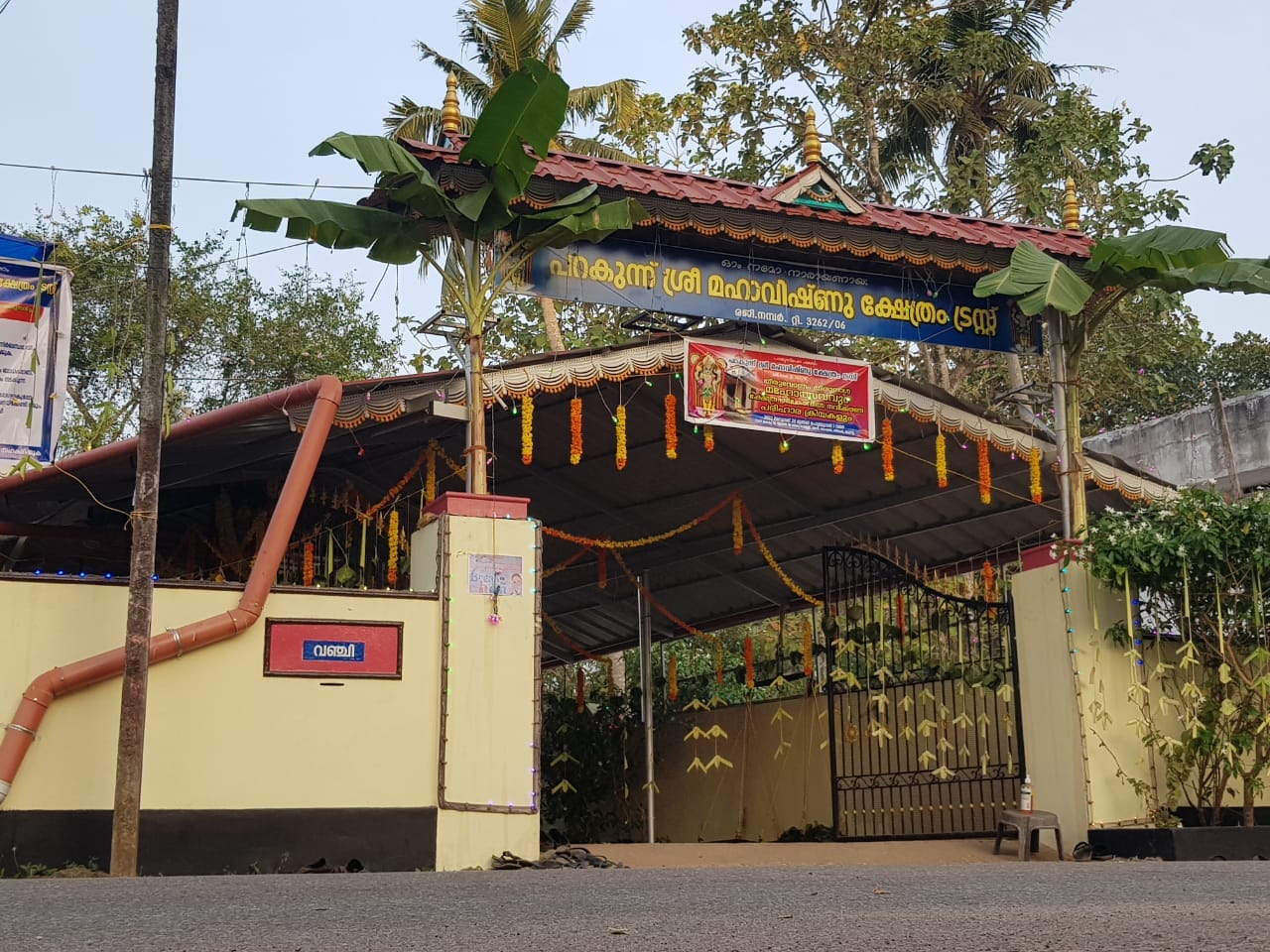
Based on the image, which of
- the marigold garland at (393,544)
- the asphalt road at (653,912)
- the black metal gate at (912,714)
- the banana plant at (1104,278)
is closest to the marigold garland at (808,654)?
the black metal gate at (912,714)

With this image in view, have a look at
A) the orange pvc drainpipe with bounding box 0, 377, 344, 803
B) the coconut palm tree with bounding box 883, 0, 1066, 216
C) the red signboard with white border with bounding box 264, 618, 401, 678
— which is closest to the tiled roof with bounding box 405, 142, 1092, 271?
the orange pvc drainpipe with bounding box 0, 377, 344, 803

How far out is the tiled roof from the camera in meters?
11.7

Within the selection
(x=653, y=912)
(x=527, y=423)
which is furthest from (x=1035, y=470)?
(x=653, y=912)

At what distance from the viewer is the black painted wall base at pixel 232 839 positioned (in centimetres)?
934

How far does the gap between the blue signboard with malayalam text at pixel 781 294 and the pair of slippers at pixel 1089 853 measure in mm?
4941

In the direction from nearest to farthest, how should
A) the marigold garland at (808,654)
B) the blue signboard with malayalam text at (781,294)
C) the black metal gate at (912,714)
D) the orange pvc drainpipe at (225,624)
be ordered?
1. the orange pvc drainpipe at (225,624)
2. the blue signboard with malayalam text at (781,294)
3. the black metal gate at (912,714)
4. the marigold garland at (808,654)

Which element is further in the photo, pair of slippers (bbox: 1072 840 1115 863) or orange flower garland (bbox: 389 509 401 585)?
orange flower garland (bbox: 389 509 401 585)

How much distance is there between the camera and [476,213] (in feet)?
36.3

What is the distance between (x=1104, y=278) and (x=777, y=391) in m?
3.22

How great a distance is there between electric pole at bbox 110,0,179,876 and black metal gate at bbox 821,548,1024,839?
742 centimetres

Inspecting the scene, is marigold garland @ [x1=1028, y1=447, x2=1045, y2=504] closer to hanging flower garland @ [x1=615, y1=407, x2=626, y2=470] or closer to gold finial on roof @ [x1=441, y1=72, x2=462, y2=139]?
hanging flower garland @ [x1=615, y1=407, x2=626, y2=470]

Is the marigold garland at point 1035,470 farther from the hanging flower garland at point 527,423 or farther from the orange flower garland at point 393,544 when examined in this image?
the orange flower garland at point 393,544

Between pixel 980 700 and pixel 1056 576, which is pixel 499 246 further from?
pixel 980 700

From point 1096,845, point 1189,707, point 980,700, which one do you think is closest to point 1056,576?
point 1189,707
